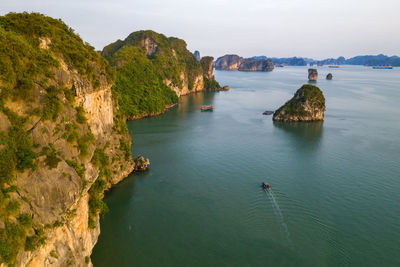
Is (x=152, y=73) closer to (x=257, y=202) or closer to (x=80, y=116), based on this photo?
(x=257, y=202)

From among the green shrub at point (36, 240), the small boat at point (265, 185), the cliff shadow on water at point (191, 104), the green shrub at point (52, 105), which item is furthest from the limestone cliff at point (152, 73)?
the green shrub at point (36, 240)

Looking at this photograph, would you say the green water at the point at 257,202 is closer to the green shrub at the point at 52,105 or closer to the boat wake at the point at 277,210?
the boat wake at the point at 277,210

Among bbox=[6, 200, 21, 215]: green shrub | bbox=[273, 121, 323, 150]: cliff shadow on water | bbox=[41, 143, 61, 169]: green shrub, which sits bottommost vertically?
bbox=[273, 121, 323, 150]: cliff shadow on water

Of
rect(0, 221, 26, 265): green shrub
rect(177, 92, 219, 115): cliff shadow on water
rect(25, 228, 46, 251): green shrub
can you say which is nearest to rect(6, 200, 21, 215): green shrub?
rect(0, 221, 26, 265): green shrub

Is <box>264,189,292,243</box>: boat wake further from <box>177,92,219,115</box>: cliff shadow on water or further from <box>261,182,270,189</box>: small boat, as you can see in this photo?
<box>177,92,219,115</box>: cliff shadow on water

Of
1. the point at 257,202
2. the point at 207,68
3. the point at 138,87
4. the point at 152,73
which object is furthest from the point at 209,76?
the point at 257,202

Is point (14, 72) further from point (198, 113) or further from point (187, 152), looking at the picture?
point (198, 113)
